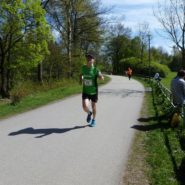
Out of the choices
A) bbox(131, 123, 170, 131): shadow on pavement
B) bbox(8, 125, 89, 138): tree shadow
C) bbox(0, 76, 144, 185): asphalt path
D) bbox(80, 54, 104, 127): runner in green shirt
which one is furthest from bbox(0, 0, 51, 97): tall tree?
bbox(8, 125, 89, 138): tree shadow

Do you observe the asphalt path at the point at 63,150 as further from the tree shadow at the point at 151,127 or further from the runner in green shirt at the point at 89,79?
the runner in green shirt at the point at 89,79

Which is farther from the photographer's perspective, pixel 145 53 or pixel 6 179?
pixel 145 53

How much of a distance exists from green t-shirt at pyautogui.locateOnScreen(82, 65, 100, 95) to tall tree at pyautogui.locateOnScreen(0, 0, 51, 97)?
49.1 feet

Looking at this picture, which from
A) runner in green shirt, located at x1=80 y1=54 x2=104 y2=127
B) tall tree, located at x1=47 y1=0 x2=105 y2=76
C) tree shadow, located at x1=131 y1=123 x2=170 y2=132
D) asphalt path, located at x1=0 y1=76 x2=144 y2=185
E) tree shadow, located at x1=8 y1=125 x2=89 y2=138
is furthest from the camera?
tall tree, located at x1=47 y1=0 x2=105 y2=76

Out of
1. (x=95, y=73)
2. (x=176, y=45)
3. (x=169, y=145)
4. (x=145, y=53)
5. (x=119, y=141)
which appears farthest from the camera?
(x=145, y=53)

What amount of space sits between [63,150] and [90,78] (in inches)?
130

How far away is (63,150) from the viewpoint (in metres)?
8.48

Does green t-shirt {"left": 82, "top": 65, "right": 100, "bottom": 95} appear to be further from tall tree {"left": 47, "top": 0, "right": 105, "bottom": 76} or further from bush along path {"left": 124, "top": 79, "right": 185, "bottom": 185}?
tall tree {"left": 47, "top": 0, "right": 105, "bottom": 76}

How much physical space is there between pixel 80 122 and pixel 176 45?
20961 mm

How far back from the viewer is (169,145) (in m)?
9.02

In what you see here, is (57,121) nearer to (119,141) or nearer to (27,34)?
(119,141)

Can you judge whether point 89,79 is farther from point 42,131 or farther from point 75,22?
point 75,22

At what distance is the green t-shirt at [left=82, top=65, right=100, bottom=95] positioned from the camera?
11336 millimetres

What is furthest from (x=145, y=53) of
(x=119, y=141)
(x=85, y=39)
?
(x=119, y=141)
